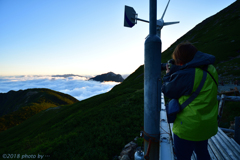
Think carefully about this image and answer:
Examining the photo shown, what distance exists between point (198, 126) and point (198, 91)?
0.68 m

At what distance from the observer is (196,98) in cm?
225

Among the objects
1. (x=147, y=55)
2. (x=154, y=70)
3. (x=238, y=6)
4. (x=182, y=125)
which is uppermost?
(x=238, y=6)

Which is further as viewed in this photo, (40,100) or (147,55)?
(40,100)

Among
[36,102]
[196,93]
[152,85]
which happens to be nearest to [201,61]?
[196,93]

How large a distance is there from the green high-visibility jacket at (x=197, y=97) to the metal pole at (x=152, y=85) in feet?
1.03

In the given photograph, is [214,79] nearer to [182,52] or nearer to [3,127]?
[182,52]

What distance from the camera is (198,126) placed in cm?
230

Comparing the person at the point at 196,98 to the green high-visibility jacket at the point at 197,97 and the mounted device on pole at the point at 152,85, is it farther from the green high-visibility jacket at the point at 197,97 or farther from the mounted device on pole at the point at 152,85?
the mounted device on pole at the point at 152,85

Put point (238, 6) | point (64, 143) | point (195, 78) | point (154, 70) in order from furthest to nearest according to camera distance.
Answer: point (238, 6), point (64, 143), point (154, 70), point (195, 78)

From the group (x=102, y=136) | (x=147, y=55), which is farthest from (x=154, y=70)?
(x=102, y=136)

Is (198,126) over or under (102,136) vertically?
over

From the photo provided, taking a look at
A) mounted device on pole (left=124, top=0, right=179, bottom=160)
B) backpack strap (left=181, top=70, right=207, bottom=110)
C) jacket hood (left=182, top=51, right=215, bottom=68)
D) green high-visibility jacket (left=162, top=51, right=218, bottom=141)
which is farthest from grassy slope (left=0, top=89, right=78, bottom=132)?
jacket hood (left=182, top=51, right=215, bottom=68)

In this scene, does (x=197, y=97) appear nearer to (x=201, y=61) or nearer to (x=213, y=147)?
(x=201, y=61)

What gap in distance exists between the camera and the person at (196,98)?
87.6 inches
